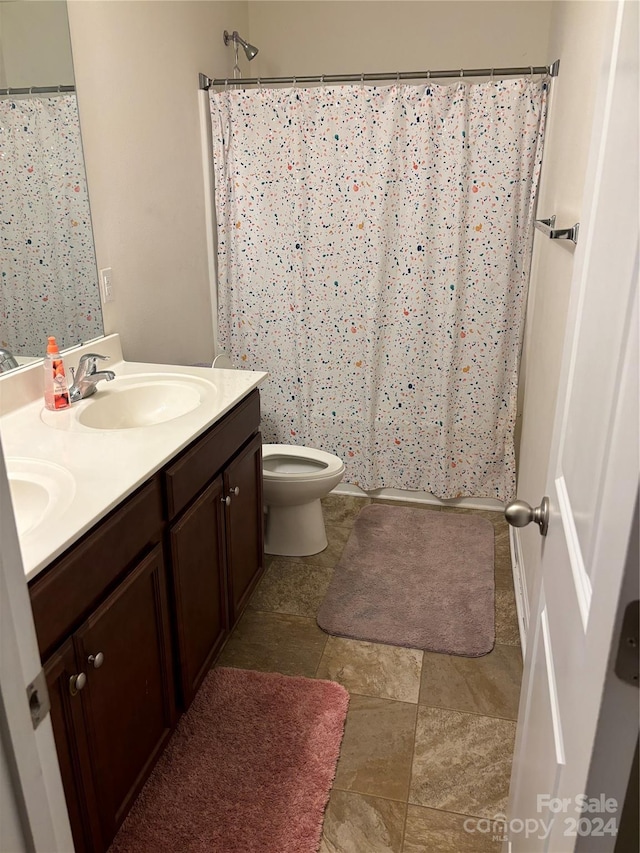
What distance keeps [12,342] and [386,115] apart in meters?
1.75

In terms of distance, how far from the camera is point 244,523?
223cm

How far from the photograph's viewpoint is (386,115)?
9.00 ft

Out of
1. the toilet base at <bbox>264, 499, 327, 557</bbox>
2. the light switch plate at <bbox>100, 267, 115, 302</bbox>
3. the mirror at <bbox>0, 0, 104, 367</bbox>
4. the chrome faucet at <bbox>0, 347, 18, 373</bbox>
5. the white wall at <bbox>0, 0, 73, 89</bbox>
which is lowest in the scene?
the toilet base at <bbox>264, 499, 327, 557</bbox>

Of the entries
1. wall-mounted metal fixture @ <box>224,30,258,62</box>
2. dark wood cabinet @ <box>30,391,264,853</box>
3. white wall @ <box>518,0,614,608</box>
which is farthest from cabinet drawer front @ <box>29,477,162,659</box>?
wall-mounted metal fixture @ <box>224,30,258,62</box>

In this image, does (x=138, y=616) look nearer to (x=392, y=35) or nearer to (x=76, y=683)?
(x=76, y=683)

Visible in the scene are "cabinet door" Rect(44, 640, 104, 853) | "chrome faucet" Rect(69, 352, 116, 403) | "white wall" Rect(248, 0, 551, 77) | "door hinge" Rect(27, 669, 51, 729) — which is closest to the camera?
"door hinge" Rect(27, 669, 51, 729)

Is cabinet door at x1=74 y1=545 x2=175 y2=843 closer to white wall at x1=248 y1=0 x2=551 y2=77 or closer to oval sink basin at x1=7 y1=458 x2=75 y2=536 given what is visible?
oval sink basin at x1=7 y1=458 x2=75 y2=536

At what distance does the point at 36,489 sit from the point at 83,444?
0.23m

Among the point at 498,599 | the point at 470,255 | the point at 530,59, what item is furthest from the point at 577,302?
the point at 530,59

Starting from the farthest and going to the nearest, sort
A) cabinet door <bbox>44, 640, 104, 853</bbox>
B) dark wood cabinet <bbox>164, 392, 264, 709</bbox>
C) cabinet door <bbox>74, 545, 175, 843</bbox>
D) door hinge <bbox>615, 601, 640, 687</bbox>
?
dark wood cabinet <bbox>164, 392, 264, 709</bbox>, cabinet door <bbox>74, 545, 175, 843</bbox>, cabinet door <bbox>44, 640, 104, 853</bbox>, door hinge <bbox>615, 601, 640, 687</bbox>

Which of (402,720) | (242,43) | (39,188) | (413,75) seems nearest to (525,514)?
(402,720)

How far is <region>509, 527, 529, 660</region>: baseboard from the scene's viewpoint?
2255 millimetres

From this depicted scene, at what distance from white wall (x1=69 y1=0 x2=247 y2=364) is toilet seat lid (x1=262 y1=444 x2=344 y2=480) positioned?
1.79 feet

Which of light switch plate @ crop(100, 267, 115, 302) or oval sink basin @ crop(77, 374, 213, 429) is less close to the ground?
light switch plate @ crop(100, 267, 115, 302)
